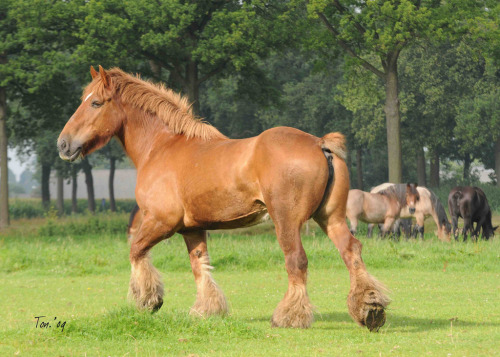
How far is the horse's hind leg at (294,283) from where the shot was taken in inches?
318

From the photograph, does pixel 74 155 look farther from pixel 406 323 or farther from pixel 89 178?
pixel 89 178

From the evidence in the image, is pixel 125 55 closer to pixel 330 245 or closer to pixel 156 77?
pixel 156 77

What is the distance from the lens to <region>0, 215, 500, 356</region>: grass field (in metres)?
7.25

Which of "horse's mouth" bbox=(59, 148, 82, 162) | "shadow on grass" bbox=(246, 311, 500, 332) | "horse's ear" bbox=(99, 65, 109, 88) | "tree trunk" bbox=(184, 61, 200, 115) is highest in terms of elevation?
"tree trunk" bbox=(184, 61, 200, 115)

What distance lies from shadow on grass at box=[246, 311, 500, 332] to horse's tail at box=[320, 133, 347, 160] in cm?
192

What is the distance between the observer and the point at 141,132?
9641mm

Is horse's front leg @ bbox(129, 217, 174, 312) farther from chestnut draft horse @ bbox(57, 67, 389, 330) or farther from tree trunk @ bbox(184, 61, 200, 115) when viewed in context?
tree trunk @ bbox(184, 61, 200, 115)

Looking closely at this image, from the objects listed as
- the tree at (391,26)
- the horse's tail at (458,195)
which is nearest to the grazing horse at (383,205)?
the horse's tail at (458,195)

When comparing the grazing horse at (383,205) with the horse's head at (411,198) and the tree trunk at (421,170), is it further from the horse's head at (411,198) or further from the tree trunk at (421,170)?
the tree trunk at (421,170)

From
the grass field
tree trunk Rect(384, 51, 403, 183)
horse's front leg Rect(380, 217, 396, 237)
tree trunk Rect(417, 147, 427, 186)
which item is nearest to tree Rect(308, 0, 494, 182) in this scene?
tree trunk Rect(384, 51, 403, 183)

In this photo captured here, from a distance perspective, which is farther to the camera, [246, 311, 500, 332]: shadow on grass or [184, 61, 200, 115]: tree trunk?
[184, 61, 200, 115]: tree trunk

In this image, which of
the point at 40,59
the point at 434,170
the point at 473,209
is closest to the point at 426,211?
the point at 473,209

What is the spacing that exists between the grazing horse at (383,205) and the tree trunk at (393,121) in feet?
13.4

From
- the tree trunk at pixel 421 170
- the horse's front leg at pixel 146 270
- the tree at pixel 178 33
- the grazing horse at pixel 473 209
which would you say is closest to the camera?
the horse's front leg at pixel 146 270
